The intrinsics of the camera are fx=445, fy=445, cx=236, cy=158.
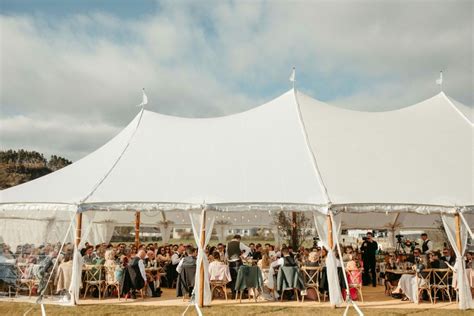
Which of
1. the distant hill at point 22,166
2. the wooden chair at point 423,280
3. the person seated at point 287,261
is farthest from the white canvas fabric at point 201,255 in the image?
the distant hill at point 22,166

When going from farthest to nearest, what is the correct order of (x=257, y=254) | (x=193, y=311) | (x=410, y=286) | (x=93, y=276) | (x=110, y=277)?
1. (x=257, y=254)
2. (x=110, y=277)
3. (x=93, y=276)
4. (x=410, y=286)
5. (x=193, y=311)

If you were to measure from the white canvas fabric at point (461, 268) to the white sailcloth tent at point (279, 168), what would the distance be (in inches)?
2.1

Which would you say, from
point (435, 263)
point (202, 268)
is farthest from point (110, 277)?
point (435, 263)

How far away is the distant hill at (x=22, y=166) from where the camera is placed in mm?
58812

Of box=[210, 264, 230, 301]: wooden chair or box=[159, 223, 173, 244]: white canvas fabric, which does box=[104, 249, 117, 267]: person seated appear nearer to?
box=[210, 264, 230, 301]: wooden chair

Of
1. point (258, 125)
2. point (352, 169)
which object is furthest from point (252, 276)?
point (258, 125)

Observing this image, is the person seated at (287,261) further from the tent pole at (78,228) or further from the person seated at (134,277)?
the tent pole at (78,228)

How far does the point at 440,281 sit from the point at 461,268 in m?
0.61

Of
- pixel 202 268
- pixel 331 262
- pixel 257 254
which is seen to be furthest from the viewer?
pixel 257 254

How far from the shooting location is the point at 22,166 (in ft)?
206

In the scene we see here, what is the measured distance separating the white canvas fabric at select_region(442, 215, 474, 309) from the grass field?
1.16ft

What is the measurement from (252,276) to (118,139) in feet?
16.6

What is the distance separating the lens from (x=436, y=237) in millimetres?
19547

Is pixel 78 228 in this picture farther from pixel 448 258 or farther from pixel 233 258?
pixel 448 258
